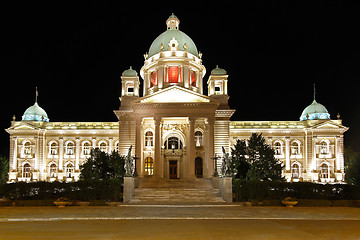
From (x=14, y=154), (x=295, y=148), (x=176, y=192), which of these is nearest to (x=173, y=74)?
(x=295, y=148)

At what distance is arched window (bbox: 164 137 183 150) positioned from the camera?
2183 inches

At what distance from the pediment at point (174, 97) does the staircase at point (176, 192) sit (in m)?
11.8

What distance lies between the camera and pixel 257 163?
1566 inches

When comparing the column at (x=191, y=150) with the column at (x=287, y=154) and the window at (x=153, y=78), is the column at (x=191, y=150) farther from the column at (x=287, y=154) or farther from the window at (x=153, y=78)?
the column at (x=287, y=154)

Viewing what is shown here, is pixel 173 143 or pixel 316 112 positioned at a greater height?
pixel 316 112

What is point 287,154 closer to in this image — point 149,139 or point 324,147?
point 324,147

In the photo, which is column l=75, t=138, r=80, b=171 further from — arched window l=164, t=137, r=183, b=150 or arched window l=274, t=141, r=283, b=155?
arched window l=274, t=141, r=283, b=155

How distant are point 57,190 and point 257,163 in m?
21.1

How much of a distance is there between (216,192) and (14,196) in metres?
18.4

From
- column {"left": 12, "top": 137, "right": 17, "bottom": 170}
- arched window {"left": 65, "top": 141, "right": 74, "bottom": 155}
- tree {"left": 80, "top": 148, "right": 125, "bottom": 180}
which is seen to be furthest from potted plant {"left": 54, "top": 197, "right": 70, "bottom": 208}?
column {"left": 12, "top": 137, "right": 17, "bottom": 170}

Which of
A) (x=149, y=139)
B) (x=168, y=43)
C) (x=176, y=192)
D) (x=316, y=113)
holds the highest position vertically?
(x=168, y=43)

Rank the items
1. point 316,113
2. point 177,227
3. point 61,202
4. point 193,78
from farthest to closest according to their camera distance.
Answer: point 316,113 → point 193,78 → point 61,202 → point 177,227

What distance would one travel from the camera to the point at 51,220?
2025 cm

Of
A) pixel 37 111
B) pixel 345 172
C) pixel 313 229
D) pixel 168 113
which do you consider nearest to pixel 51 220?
pixel 313 229
